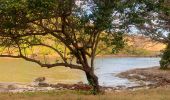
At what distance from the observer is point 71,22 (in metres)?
17.2

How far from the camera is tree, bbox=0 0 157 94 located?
14217 millimetres

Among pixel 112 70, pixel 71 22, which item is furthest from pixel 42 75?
pixel 71 22

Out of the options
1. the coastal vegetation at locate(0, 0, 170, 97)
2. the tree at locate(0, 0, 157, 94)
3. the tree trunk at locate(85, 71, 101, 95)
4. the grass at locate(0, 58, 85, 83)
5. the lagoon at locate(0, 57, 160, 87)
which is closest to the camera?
the tree at locate(0, 0, 157, 94)

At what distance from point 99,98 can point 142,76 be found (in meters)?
25.1

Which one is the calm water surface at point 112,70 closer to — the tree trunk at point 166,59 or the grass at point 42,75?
the grass at point 42,75

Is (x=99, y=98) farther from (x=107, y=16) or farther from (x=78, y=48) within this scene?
(x=107, y=16)

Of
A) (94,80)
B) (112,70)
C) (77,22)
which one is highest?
(77,22)

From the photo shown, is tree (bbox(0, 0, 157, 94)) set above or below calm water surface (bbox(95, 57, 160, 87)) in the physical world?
above

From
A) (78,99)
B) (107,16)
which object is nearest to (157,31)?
(78,99)

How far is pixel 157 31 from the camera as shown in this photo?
3089 centimetres

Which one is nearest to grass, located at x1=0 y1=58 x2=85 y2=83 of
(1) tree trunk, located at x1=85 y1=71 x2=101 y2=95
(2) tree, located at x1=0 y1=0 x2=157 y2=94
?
(1) tree trunk, located at x1=85 y1=71 x2=101 y2=95

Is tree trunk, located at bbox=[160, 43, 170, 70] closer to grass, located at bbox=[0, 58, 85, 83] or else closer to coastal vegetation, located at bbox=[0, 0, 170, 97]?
grass, located at bbox=[0, 58, 85, 83]

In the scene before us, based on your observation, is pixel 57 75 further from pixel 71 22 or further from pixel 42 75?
pixel 71 22

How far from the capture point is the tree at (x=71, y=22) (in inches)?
560
